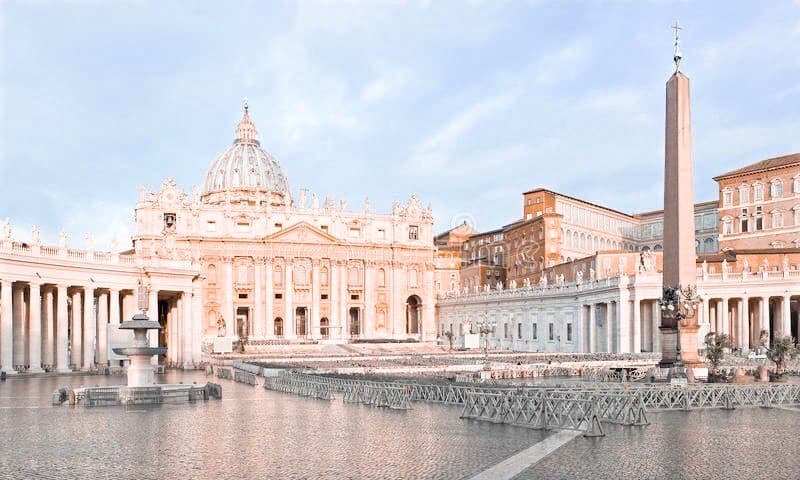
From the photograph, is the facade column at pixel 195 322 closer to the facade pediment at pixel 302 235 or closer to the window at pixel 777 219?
the facade pediment at pixel 302 235

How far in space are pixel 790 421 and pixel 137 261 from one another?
35118mm

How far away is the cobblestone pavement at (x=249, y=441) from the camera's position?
43.9ft

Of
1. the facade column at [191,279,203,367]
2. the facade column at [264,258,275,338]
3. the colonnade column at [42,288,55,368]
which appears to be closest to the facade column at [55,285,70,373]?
the colonnade column at [42,288,55,368]

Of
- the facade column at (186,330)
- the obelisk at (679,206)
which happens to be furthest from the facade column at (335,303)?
the obelisk at (679,206)

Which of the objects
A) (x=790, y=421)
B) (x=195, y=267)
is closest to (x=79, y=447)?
(x=790, y=421)

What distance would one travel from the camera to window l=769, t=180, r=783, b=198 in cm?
6894

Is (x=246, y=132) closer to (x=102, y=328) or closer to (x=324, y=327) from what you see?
(x=324, y=327)

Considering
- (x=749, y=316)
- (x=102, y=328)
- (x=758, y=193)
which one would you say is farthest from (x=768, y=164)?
(x=102, y=328)

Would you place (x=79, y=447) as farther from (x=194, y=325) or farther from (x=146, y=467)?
(x=194, y=325)

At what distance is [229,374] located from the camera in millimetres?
37719

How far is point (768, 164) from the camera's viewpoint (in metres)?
70.6

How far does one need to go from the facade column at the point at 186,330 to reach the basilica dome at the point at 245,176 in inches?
2080

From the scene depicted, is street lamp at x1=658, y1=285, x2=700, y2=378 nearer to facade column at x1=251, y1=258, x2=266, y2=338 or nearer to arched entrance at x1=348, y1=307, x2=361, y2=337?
facade column at x1=251, y1=258, x2=266, y2=338

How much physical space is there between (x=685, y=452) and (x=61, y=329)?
34310 millimetres
